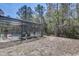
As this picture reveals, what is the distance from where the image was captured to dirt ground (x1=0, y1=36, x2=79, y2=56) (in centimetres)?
219

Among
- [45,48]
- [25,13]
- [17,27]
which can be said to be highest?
[25,13]

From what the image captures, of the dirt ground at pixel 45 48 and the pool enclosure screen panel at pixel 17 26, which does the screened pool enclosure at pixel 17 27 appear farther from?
the dirt ground at pixel 45 48

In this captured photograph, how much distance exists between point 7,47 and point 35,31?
1.15ft

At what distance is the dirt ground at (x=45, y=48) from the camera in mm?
2188

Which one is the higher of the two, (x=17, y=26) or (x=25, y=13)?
(x=25, y=13)

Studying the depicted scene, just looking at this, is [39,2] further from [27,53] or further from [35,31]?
[27,53]

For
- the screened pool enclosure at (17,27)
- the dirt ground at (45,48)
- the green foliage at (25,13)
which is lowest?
the dirt ground at (45,48)

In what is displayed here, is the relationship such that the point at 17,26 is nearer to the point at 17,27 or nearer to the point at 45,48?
the point at 17,27

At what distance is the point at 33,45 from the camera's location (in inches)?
87.4

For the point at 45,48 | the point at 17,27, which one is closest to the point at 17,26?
the point at 17,27

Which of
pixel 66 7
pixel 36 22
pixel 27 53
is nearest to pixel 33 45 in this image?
pixel 27 53

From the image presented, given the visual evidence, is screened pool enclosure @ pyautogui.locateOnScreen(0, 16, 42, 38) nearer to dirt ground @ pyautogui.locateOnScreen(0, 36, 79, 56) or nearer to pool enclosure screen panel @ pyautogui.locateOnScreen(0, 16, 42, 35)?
pool enclosure screen panel @ pyautogui.locateOnScreen(0, 16, 42, 35)

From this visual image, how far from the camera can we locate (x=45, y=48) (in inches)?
86.7

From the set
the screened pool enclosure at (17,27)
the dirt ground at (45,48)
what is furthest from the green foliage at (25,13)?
the dirt ground at (45,48)
